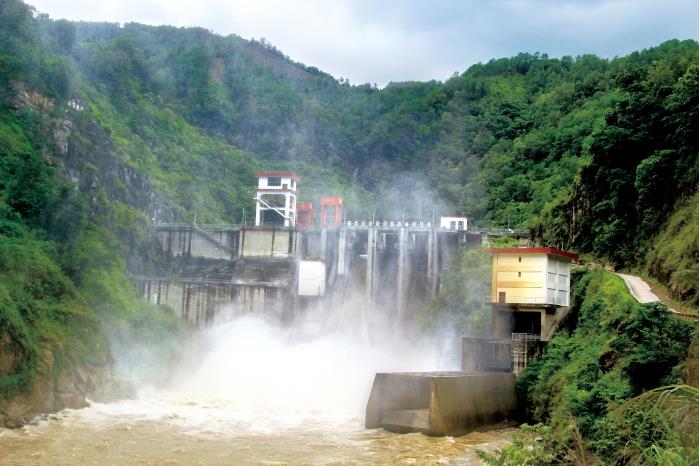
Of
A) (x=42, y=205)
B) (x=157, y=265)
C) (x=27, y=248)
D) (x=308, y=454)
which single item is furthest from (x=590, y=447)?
(x=157, y=265)

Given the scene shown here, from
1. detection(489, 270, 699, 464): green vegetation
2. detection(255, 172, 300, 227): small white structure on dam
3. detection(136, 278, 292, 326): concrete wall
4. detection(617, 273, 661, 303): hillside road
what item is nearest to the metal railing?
detection(489, 270, 699, 464): green vegetation

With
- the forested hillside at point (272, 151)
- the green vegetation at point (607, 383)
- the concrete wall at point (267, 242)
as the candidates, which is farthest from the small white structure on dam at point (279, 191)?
the green vegetation at point (607, 383)

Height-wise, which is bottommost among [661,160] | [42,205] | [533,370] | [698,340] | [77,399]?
[77,399]

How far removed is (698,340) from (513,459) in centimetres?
797

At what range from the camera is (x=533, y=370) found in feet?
86.7

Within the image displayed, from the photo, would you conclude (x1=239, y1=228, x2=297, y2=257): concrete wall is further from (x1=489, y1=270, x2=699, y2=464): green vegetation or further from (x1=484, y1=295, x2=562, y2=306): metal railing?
(x1=489, y1=270, x2=699, y2=464): green vegetation

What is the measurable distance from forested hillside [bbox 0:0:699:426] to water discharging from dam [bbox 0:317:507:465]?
121 inches

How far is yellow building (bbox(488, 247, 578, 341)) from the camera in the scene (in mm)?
29062

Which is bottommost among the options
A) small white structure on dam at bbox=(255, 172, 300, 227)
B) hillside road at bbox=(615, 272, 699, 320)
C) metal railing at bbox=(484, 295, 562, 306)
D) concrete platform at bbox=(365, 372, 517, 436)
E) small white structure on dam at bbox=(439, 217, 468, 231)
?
concrete platform at bbox=(365, 372, 517, 436)

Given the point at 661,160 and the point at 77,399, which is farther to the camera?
the point at 661,160

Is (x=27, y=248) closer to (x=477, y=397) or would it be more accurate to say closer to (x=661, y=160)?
(x=477, y=397)

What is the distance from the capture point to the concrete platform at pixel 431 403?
22672 mm

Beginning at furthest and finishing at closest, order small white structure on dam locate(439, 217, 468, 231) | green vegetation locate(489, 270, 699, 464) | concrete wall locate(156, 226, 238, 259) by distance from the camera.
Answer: small white structure on dam locate(439, 217, 468, 231) → concrete wall locate(156, 226, 238, 259) → green vegetation locate(489, 270, 699, 464)

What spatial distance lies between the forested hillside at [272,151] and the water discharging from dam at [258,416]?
307cm
